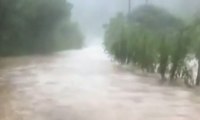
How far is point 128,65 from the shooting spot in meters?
24.5

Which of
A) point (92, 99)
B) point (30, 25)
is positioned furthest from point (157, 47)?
point (30, 25)

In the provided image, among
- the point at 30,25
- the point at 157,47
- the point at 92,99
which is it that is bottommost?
the point at 92,99

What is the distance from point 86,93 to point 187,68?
383 cm

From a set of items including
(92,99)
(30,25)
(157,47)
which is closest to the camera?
(92,99)

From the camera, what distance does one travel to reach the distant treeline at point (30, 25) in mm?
36125

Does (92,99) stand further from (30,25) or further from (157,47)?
(30,25)

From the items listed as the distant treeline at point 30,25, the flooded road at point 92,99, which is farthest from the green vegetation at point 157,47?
the distant treeline at point 30,25

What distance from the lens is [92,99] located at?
1333 cm

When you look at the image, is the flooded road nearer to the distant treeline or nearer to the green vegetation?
the green vegetation

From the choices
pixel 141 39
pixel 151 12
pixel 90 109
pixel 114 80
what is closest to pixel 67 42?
pixel 151 12

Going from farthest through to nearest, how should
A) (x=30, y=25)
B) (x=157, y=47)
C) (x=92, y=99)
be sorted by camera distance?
(x=30, y=25), (x=157, y=47), (x=92, y=99)

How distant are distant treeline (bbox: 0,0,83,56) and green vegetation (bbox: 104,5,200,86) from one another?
30.8 ft

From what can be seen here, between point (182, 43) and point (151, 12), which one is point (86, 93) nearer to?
point (182, 43)

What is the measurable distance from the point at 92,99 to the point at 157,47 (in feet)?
18.5
